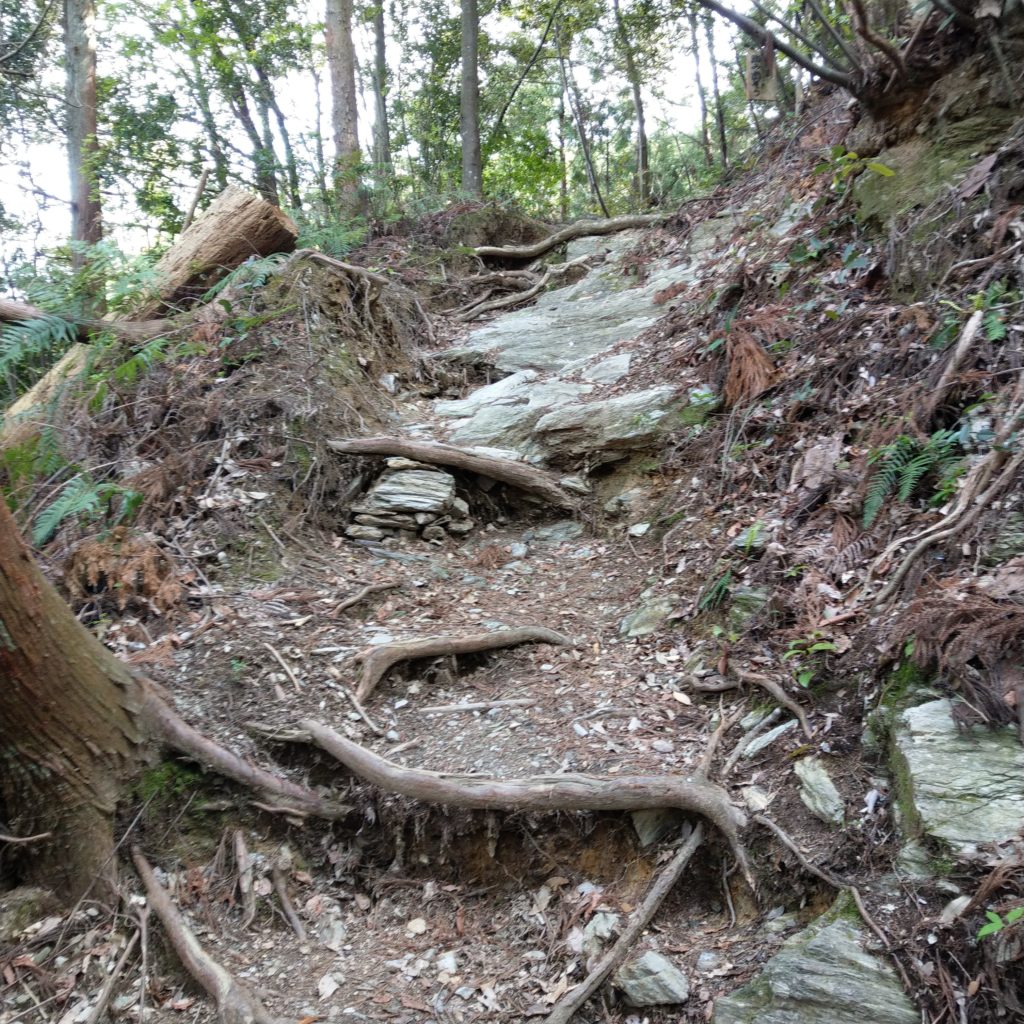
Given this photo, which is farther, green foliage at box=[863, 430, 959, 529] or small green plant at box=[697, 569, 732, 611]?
small green plant at box=[697, 569, 732, 611]

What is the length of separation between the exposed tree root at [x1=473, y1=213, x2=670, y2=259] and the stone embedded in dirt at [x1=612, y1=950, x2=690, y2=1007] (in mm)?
9952

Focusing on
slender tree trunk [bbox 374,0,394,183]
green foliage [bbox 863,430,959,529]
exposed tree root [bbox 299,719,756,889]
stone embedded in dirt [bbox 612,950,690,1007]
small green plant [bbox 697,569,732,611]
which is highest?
slender tree trunk [bbox 374,0,394,183]

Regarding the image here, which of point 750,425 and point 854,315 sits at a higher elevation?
point 854,315

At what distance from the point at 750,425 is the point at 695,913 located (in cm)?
324

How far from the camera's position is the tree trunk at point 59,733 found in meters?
2.85

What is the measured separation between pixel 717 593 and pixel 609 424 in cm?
229

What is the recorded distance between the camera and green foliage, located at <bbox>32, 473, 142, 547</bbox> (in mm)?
4508

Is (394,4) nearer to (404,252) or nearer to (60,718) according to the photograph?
(404,252)

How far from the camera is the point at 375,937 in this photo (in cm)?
334

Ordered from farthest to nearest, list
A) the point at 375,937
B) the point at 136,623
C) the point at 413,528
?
1. the point at 413,528
2. the point at 136,623
3. the point at 375,937

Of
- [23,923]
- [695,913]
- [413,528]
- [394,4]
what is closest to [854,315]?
[413,528]

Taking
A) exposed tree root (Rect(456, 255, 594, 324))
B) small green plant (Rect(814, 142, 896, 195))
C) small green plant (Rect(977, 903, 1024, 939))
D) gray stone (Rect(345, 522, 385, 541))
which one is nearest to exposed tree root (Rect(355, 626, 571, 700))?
gray stone (Rect(345, 522, 385, 541))

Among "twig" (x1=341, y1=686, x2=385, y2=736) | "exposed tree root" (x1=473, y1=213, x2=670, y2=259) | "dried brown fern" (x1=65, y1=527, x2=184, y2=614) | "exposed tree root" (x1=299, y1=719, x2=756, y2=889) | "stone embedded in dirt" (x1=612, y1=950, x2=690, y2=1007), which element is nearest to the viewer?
"stone embedded in dirt" (x1=612, y1=950, x2=690, y2=1007)

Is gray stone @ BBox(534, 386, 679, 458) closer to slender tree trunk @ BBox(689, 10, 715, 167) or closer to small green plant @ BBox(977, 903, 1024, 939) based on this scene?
small green plant @ BBox(977, 903, 1024, 939)
